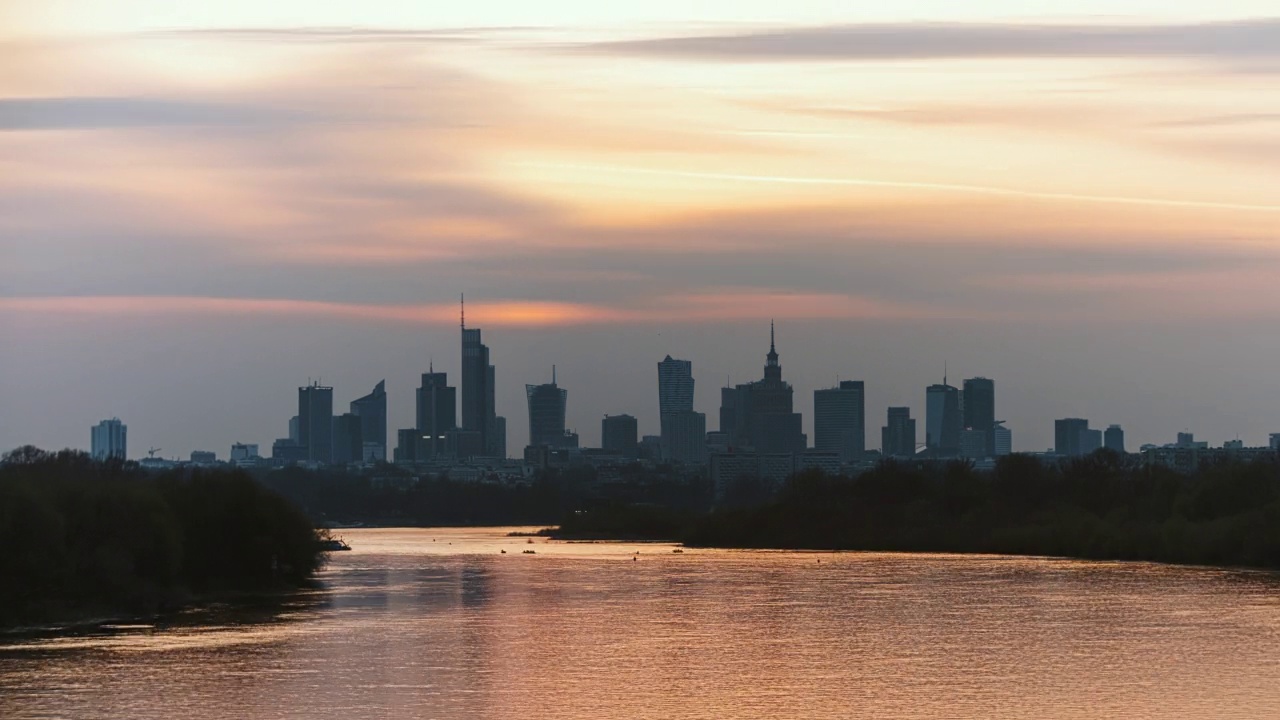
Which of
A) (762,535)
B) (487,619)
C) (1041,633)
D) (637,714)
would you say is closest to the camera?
(637,714)

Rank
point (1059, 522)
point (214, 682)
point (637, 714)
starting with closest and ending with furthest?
point (637, 714)
point (214, 682)
point (1059, 522)

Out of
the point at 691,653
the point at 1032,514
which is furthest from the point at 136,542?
the point at 1032,514

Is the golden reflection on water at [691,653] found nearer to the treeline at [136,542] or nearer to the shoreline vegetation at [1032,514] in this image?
the treeline at [136,542]

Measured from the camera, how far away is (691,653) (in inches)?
2451

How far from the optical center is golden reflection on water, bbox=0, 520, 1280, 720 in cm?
4897

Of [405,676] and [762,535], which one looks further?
[762,535]

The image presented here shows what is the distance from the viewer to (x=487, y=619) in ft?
252

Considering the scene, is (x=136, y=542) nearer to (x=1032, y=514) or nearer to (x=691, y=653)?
(x=691, y=653)

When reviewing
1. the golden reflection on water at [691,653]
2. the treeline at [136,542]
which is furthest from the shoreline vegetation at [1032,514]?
the treeline at [136,542]

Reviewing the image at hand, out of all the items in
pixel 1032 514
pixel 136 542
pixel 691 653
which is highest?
pixel 136 542

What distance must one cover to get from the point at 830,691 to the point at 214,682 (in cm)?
1778

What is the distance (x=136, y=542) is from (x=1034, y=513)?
94.4m

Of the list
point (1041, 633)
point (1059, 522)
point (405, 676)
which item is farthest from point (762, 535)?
point (405, 676)

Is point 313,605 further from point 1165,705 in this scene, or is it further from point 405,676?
point 1165,705
